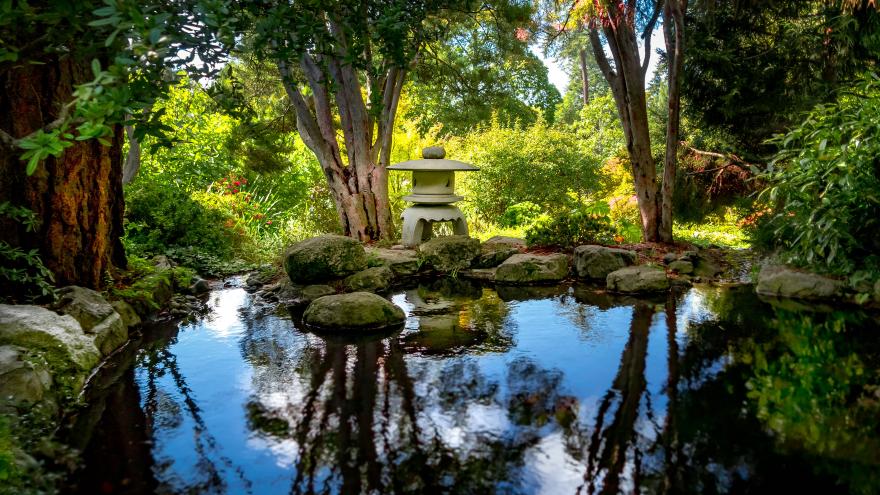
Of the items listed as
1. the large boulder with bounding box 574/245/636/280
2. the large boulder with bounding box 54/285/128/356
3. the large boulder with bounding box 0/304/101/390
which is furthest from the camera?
the large boulder with bounding box 574/245/636/280

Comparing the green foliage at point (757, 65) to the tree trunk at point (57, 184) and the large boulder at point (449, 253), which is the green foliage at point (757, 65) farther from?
the tree trunk at point (57, 184)

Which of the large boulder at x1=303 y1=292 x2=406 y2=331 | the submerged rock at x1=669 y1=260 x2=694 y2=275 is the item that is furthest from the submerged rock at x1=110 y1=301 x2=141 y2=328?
the submerged rock at x1=669 y1=260 x2=694 y2=275

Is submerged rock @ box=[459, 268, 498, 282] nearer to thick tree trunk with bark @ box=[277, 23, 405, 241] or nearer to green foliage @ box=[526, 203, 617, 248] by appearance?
green foliage @ box=[526, 203, 617, 248]

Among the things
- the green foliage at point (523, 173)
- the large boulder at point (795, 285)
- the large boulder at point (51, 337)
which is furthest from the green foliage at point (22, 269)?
the green foliage at point (523, 173)

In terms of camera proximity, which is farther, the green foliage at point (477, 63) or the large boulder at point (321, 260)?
the green foliage at point (477, 63)

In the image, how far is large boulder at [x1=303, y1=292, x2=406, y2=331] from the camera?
5.65 meters

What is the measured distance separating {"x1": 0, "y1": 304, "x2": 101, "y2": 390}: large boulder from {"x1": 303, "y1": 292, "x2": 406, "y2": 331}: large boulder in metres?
1.94

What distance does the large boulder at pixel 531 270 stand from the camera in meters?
7.98

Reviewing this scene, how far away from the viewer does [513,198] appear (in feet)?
43.6

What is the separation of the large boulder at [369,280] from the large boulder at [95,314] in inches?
104

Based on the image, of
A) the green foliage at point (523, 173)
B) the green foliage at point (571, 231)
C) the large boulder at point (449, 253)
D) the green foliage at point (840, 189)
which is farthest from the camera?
the green foliage at point (523, 173)

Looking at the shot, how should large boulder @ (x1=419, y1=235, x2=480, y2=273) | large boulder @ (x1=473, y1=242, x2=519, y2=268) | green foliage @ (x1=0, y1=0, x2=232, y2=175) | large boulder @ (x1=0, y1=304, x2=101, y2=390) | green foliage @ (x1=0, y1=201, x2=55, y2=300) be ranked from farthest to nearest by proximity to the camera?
1. large boulder @ (x1=473, y1=242, x2=519, y2=268)
2. large boulder @ (x1=419, y1=235, x2=480, y2=273)
3. green foliage @ (x1=0, y1=201, x2=55, y2=300)
4. large boulder @ (x1=0, y1=304, x2=101, y2=390)
5. green foliage @ (x1=0, y1=0, x2=232, y2=175)

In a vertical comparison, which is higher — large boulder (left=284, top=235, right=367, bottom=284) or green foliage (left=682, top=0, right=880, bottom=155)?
green foliage (left=682, top=0, right=880, bottom=155)

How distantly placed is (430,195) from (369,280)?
7.93ft
